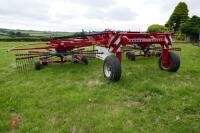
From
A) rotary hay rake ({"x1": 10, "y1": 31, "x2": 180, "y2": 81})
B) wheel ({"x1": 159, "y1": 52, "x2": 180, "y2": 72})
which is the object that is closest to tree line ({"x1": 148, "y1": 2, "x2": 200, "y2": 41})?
rotary hay rake ({"x1": 10, "y1": 31, "x2": 180, "y2": 81})

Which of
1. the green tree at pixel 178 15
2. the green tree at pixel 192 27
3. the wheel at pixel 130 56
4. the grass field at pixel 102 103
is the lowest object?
the grass field at pixel 102 103

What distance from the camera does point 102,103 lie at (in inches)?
220

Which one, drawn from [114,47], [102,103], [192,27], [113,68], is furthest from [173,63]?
[192,27]

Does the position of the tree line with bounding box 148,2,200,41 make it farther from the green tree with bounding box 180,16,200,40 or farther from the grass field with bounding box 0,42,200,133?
the grass field with bounding box 0,42,200,133

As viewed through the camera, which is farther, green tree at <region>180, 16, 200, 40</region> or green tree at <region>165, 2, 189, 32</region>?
green tree at <region>165, 2, 189, 32</region>

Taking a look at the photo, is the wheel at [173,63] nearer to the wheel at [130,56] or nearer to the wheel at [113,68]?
the wheel at [113,68]

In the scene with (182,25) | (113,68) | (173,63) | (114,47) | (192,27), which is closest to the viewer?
(113,68)

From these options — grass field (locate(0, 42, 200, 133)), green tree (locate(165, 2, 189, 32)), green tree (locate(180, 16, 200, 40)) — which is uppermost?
green tree (locate(165, 2, 189, 32))

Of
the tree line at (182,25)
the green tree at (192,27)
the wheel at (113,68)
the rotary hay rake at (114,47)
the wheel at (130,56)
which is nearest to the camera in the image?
the wheel at (113,68)

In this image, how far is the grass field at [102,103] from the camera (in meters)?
4.44

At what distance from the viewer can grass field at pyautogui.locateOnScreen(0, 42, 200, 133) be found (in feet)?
14.6

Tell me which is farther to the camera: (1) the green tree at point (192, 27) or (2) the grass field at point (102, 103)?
(1) the green tree at point (192, 27)

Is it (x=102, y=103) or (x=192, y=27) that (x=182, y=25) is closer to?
(x=192, y=27)

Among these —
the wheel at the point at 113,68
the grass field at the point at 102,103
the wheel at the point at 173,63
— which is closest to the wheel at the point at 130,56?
the wheel at the point at 173,63
